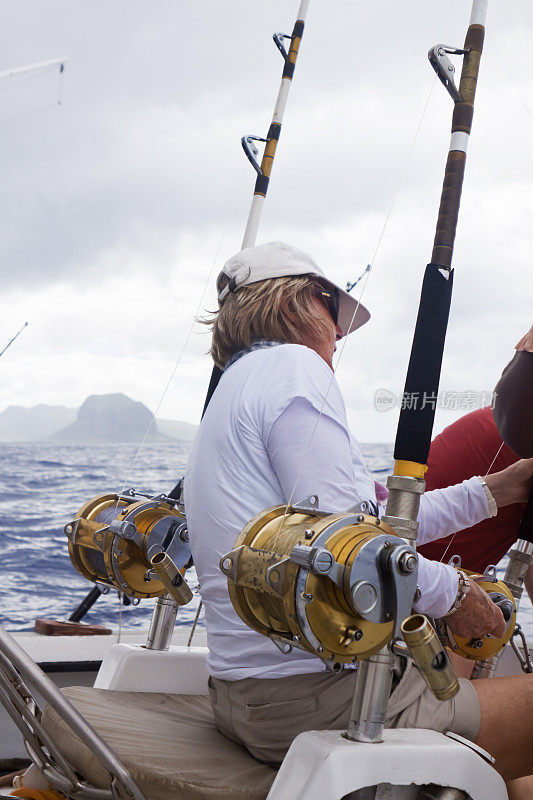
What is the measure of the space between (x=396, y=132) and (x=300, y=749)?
1372 mm

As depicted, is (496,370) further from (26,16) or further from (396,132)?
(26,16)

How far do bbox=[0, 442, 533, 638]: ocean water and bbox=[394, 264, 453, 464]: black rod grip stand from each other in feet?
0.46

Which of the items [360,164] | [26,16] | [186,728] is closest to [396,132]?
[360,164]

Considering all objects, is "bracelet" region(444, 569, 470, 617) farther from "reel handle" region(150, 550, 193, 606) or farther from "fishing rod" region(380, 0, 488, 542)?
"reel handle" region(150, 550, 193, 606)

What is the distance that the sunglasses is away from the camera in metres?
1.77

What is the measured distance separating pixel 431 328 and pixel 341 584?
1.49 feet

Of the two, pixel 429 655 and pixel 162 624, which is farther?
pixel 162 624

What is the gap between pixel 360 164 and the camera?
1754mm

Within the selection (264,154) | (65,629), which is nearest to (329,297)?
(264,154)

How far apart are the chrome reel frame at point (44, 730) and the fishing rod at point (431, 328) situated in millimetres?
529

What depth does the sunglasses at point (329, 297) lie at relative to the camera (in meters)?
1.77

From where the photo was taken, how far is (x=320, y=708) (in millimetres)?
1348

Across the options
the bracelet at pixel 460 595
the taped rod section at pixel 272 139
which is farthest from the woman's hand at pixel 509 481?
the taped rod section at pixel 272 139

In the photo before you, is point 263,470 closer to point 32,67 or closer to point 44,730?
point 44,730
